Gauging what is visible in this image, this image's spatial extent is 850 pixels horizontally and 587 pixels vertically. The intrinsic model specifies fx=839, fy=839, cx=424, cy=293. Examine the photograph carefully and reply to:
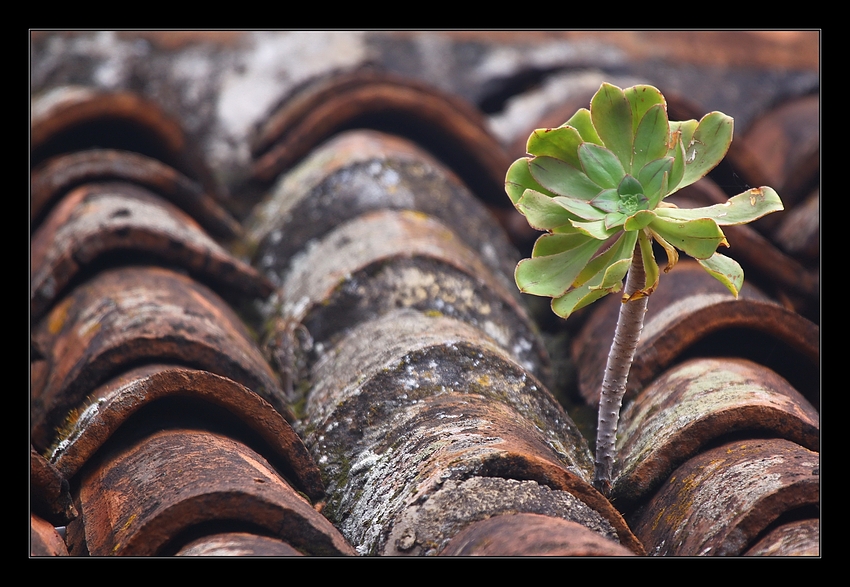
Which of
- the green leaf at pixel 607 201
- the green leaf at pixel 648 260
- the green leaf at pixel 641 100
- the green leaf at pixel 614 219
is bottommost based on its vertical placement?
the green leaf at pixel 648 260

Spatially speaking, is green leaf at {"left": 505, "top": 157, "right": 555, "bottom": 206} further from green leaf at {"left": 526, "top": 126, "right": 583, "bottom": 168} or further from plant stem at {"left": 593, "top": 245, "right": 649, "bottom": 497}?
plant stem at {"left": 593, "top": 245, "right": 649, "bottom": 497}

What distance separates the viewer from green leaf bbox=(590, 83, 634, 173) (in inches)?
57.5

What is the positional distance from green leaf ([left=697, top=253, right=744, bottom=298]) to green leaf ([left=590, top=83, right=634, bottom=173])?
0.70ft

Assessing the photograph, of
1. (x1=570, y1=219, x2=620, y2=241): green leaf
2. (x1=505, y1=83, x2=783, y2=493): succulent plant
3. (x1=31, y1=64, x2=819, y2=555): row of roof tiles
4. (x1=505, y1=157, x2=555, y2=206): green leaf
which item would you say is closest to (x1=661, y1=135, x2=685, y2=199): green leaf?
(x1=505, y1=83, x2=783, y2=493): succulent plant

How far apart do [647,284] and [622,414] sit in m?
0.58

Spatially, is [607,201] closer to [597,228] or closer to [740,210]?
[597,228]

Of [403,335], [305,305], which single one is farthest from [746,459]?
[305,305]

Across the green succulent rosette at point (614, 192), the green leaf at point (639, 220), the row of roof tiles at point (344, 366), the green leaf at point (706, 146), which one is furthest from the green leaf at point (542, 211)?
the row of roof tiles at point (344, 366)

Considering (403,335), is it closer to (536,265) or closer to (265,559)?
(536,265)

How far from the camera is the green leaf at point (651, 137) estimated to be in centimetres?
143

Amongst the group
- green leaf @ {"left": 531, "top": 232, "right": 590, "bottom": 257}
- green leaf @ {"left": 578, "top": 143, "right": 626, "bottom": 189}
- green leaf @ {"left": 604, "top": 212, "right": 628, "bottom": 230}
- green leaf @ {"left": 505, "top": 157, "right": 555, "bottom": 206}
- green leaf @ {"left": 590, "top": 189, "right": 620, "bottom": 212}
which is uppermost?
A: green leaf @ {"left": 505, "top": 157, "right": 555, "bottom": 206}

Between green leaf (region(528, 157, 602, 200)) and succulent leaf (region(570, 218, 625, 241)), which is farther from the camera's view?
green leaf (region(528, 157, 602, 200))

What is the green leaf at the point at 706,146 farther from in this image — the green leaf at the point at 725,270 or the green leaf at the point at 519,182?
the green leaf at the point at 519,182

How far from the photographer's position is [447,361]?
1779mm
